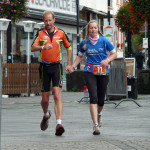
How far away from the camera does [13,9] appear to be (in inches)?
1133

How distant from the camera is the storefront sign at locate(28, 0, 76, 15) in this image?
38.7 m

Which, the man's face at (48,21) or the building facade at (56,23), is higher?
the building facade at (56,23)

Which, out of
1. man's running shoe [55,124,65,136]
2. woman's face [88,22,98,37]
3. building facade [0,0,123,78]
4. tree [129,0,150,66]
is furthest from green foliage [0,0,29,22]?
man's running shoe [55,124,65,136]

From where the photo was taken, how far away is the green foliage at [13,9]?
1122 inches

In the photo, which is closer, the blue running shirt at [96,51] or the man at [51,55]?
the man at [51,55]

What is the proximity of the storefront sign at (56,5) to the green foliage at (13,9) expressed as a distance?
28.0 ft

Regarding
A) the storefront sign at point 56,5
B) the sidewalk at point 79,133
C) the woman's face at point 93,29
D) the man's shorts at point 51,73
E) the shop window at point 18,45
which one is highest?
the storefront sign at point 56,5

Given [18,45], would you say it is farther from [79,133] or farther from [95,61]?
[79,133]

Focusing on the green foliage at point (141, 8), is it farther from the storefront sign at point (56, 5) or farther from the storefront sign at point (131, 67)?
the storefront sign at point (56, 5)

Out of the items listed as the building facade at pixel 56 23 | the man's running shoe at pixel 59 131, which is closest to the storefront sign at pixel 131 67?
the building facade at pixel 56 23

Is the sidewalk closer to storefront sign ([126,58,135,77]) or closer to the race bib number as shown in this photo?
the race bib number

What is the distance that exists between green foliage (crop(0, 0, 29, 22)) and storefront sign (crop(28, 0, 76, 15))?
336 inches

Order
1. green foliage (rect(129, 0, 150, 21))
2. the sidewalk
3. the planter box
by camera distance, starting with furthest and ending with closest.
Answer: green foliage (rect(129, 0, 150, 21)) → the planter box → the sidewalk

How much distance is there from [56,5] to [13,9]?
13638 mm
